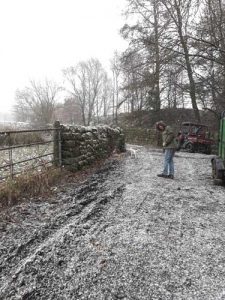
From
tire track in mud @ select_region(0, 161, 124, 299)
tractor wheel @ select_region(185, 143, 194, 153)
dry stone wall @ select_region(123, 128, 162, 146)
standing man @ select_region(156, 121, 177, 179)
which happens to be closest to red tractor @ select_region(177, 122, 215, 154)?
tractor wheel @ select_region(185, 143, 194, 153)

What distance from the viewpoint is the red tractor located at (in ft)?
Answer: 53.4

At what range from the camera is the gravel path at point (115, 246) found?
108 inches

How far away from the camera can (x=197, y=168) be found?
999cm

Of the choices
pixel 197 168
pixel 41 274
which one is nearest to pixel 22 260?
pixel 41 274

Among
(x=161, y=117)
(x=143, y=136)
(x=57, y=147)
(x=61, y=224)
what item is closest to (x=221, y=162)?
(x=57, y=147)

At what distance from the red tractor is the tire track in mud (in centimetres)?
1017

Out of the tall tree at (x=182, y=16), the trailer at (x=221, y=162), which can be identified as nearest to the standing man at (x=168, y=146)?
the trailer at (x=221, y=162)

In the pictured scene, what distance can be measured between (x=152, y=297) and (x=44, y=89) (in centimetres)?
4662

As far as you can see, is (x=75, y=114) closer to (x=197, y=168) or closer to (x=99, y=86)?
(x=99, y=86)

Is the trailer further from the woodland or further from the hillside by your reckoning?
the hillside

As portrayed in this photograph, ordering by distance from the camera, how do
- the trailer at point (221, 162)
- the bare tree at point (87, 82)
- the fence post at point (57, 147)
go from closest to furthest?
the trailer at point (221, 162) < the fence post at point (57, 147) < the bare tree at point (87, 82)

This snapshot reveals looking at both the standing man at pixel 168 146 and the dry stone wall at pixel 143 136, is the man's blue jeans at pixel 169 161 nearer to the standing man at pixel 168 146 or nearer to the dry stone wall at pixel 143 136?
the standing man at pixel 168 146

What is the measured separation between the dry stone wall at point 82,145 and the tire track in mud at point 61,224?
105 cm

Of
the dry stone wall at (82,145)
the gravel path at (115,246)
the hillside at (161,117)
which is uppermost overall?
the hillside at (161,117)
